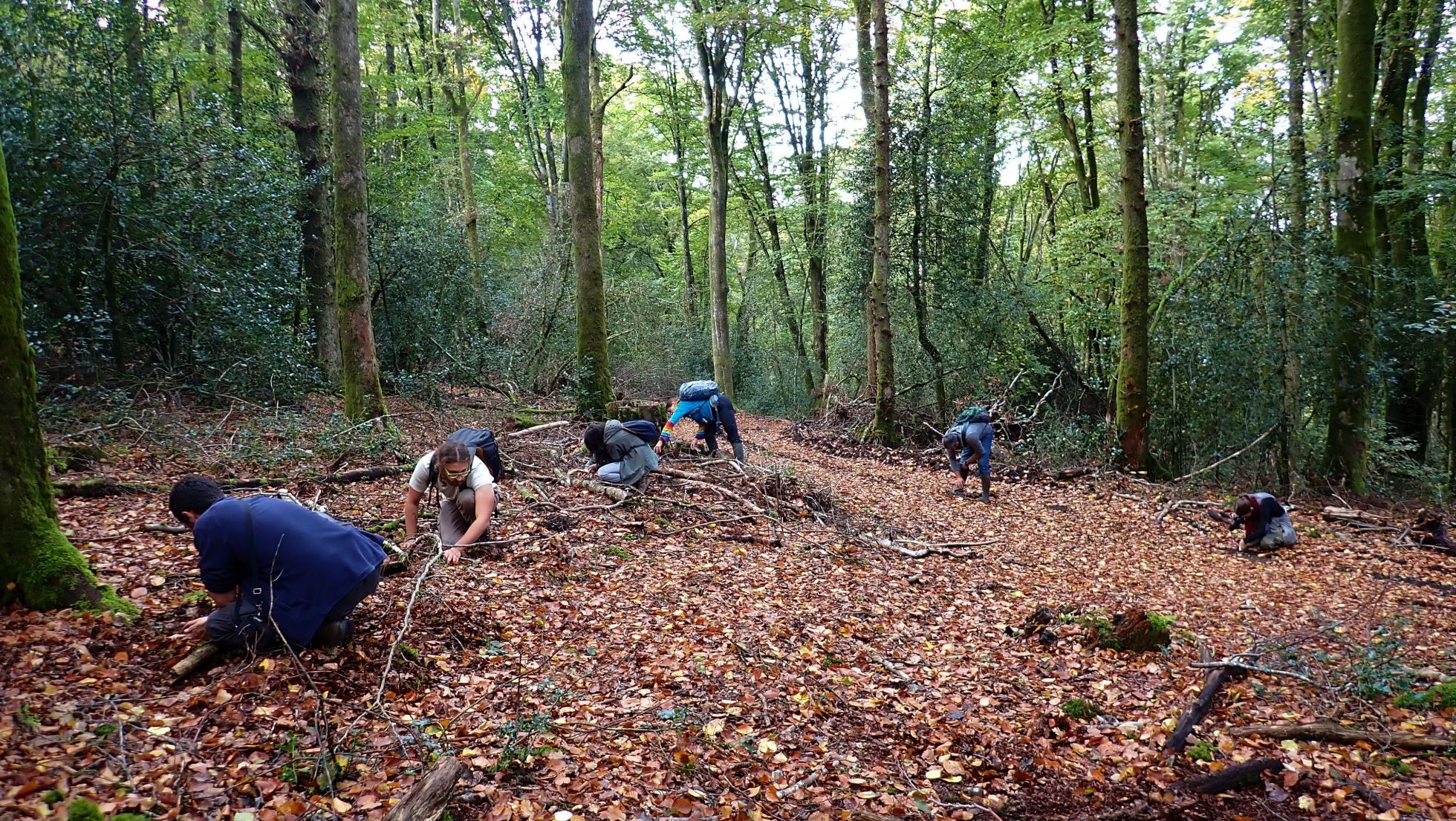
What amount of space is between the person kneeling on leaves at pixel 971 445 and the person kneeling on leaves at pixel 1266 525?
307 cm

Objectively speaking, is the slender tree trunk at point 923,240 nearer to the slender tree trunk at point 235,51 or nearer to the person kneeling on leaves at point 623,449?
the person kneeling on leaves at point 623,449

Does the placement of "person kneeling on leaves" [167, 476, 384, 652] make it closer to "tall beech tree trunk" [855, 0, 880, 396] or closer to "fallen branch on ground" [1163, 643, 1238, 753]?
→ "fallen branch on ground" [1163, 643, 1238, 753]

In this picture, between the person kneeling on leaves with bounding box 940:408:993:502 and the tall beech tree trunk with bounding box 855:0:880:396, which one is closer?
the person kneeling on leaves with bounding box 940:408:993:502

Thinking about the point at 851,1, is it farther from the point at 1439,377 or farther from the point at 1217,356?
the point at 1439,377

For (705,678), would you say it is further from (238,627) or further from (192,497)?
(192,497)

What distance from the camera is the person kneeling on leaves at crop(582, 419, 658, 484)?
7902mm

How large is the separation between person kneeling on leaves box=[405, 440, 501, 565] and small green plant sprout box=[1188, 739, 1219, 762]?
469cm

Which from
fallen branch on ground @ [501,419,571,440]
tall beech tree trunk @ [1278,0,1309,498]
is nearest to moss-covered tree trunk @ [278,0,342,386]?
fallen branch on ground @ [501,419,571,440]

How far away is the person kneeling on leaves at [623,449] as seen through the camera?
25.9ft

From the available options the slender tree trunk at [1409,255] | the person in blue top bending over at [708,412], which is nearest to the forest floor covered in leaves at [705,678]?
the person in blue top bending over at [708,412]

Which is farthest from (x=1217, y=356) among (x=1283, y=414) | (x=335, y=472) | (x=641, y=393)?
(x=641, y=393)

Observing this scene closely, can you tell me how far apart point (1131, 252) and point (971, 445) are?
3.92 meters

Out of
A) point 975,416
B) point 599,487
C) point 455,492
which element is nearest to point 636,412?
point 599,487

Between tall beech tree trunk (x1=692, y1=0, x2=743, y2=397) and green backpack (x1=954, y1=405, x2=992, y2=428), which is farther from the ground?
tall beech tree trunk (x1=692, y1=0, x2=743, y2=397)
